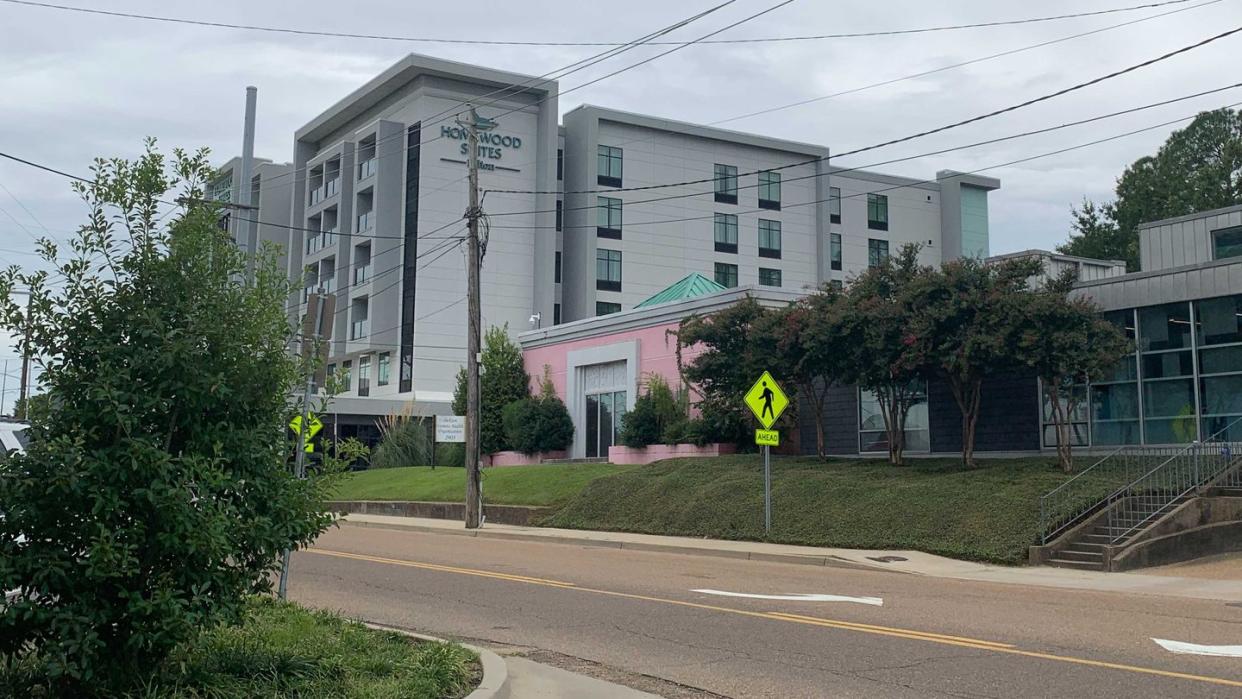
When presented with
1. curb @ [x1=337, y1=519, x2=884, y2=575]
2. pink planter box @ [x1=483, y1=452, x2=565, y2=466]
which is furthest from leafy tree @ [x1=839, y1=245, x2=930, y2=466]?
pink planter box @ [x1=483, y1=452, x2=565, y2=466]

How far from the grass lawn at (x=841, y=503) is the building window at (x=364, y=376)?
110 ft

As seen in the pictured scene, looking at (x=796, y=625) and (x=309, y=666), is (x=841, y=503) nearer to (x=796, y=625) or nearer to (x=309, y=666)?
(x=796, y=625)

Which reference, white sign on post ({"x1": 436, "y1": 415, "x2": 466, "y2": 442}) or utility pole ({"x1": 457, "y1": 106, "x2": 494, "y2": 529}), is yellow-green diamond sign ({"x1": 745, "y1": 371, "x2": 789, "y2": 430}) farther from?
white sign on post ({"x1": 436, "y1": 415, "x2": 466, "y2": 442})

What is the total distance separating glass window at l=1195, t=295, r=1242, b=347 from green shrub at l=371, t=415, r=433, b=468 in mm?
29582

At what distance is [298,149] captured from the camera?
229 feet

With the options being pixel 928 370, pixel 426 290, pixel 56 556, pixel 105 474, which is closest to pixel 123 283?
pixel 105 474

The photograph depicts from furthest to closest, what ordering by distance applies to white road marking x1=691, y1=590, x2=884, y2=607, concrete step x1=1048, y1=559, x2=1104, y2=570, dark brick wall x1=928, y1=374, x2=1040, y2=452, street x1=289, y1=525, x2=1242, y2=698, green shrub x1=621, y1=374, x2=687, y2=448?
green shrub x1=621, y1=374, x2=687, y2=448 < dark brick wall x1=928, y1=374, x2=1040, y2=452 < concrete step x1=1048, y1=559, x2=1104, y2=570 < white road marking x1=691, y1=590, x2=884, y2=607 < street x1=289, y1=525, x2=1242, y2=698

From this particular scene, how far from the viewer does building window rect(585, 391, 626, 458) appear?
39.5 meters

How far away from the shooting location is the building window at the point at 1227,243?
30438mm

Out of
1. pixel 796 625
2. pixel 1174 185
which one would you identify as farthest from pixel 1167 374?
pixel 1174 185

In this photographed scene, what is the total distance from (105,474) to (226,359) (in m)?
1.00

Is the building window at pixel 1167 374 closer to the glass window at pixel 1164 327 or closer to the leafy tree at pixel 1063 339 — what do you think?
the glass window at pixel 1164 327

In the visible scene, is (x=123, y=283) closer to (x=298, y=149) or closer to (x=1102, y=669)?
(x=1102, y=669)

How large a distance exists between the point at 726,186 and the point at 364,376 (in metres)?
23.1
